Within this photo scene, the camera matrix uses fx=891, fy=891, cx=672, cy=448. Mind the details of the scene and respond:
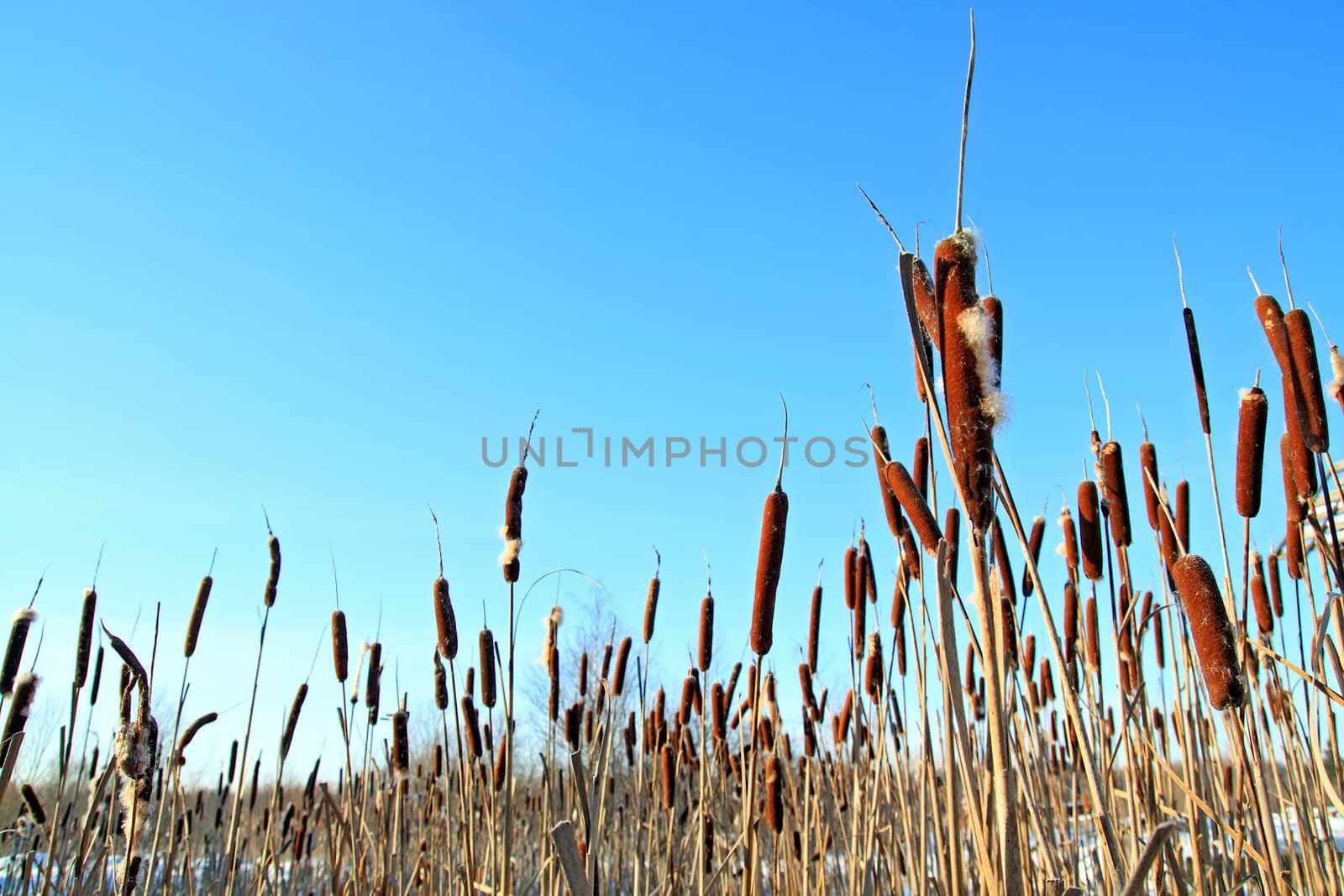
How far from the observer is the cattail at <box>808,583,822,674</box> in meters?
3.07

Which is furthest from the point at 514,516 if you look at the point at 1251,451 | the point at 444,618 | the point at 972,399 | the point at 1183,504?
the point at 1183,504

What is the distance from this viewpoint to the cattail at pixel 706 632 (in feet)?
7.92

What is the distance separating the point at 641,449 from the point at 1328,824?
116 inches

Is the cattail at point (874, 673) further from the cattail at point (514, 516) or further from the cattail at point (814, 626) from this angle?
the cattail at point (514, 516)

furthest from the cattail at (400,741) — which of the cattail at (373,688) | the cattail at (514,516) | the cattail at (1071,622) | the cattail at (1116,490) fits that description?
the cattail at (1116,490)

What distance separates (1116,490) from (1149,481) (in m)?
0.08

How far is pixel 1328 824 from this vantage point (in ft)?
6.55

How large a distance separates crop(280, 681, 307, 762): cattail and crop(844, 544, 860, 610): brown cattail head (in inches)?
69.8

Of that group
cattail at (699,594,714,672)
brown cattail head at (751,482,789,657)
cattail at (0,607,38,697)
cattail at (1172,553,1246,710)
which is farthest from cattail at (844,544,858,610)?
cattail at (0,607,38,697)

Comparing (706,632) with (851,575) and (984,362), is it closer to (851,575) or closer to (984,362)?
(851,575)

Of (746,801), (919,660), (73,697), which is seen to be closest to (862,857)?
(746,801)

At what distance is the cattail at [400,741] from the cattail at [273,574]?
2.37 feet

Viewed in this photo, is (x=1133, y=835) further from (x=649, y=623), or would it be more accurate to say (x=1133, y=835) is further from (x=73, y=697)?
(x=73, y=697)

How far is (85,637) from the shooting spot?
242 cm
